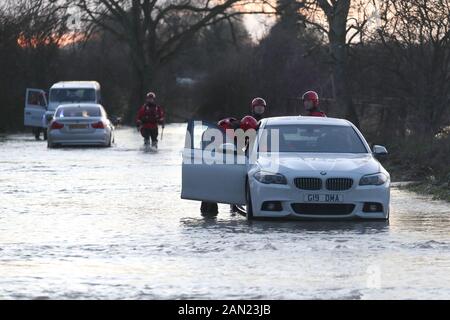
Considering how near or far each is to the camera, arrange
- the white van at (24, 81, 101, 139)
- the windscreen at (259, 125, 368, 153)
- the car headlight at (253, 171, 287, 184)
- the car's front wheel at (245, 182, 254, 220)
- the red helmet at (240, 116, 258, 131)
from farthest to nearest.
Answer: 1. the white van at (24, 81, 101, 139)
2. the red helmet at (240, 116, 258, 131)
3. the windscreen at (259, 125, 368, 153)
4. the car's front wheel at (245, 182, 254, 220)
5. the car headlight at (253, 171, 287, 184)

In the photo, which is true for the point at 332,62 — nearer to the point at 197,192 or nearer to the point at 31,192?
the point at 31,192

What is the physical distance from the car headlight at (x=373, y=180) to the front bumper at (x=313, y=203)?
0.07m

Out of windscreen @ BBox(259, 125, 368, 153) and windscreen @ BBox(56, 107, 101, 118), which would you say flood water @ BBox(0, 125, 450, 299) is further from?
windscreen @ BBox(56, 107, 101, 118)

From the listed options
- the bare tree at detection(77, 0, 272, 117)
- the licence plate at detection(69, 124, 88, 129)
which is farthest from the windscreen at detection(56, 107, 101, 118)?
the bare tree at detection(77, 0, 272, 117)

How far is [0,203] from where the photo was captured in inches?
754

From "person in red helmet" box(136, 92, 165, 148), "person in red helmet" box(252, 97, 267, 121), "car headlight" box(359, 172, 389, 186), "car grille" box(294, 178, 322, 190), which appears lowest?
"car grille" box(294, 178, 322, 190)

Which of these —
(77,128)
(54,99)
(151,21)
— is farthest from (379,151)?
(151,21)

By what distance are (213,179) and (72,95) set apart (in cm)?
3158

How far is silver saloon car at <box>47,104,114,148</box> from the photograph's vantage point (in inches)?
1505

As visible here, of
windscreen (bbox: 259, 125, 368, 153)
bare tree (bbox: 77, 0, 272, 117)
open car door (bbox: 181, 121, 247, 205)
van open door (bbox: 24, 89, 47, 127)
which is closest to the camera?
open car door (bbox: 181, 121, 247, 205)

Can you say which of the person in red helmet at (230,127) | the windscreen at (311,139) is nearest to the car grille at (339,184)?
the windscreen at (311,139)

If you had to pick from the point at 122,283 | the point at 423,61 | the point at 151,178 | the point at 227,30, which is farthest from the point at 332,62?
the point at 227,30

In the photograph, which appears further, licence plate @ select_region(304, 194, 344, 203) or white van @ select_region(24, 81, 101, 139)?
white van @ select_region(24, 81, 101, 139)

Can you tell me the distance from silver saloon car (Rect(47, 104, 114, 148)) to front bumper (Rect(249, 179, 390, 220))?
74.9 feet
